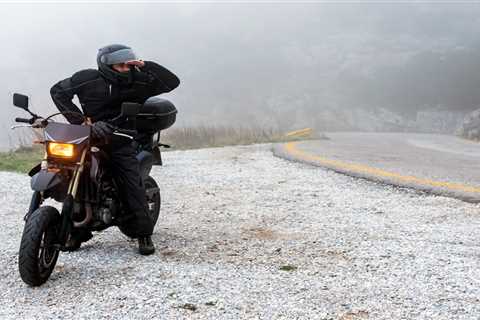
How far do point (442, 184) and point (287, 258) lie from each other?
4177 millimetres

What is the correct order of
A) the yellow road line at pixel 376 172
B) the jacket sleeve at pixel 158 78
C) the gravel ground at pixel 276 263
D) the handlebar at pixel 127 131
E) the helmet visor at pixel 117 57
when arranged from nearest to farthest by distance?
the gravel ground at pixel 276 263 < the handlebar at pixel 127 131 < the helmet visor at pixel 117 57 < the jacket sleeve at pixel 158 78 < the yellow road line at pixel 376 172

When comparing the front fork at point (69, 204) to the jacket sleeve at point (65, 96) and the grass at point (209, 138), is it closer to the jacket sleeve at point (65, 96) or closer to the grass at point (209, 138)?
the jacket sleeve at point (65, 96)

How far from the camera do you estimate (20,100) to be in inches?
176

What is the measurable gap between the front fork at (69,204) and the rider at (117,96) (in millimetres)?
441

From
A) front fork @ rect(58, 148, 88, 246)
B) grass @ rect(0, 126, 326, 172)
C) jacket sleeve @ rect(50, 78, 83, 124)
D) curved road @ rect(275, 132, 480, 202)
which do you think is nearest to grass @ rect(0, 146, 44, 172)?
grass @ rect(0, 126, 326, 172)

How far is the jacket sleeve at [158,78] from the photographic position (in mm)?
5129

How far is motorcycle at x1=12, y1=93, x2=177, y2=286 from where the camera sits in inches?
164

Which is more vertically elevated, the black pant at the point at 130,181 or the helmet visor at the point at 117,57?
the helmet visor at the point at 117,57

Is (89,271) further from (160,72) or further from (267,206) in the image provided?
(267,206)

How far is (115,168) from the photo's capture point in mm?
4965

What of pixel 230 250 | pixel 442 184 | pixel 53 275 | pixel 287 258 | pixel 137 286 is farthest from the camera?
pixel 442 184

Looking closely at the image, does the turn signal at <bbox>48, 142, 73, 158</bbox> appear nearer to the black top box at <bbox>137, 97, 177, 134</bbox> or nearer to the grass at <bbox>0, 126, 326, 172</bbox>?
the black top box at <bbox>137, 97, 177, 134</bbox>

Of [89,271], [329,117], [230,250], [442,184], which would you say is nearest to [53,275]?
[89,271]

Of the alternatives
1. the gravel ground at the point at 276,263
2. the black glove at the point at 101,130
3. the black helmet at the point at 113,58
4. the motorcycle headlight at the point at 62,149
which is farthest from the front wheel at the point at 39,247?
the black helmet at the point at 113,58
